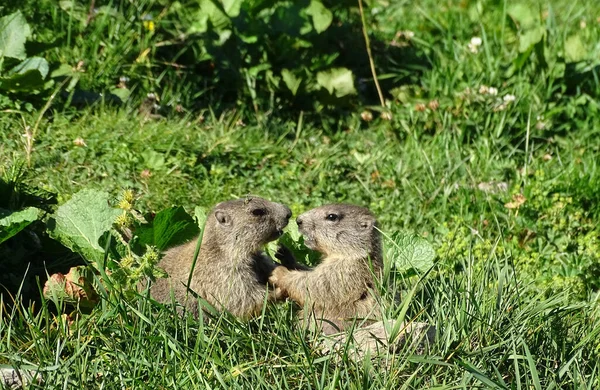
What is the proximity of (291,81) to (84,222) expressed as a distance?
3.02 m

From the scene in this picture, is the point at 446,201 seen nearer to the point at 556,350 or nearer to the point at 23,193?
the point at 556,350

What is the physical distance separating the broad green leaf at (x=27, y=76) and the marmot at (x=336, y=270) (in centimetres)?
223

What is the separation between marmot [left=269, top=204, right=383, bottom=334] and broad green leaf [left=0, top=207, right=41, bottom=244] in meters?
1.31

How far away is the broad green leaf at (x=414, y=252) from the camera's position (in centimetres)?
525

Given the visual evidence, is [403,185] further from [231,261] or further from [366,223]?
[231,261]

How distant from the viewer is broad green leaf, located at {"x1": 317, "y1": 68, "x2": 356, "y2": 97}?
7801 mm

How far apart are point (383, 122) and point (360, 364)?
3873mm

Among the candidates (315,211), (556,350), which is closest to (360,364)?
(556,350)

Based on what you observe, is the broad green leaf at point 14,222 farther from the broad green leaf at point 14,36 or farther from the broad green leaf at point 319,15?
the broad green leaf at point 319,15

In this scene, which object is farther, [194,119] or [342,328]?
[194,119]

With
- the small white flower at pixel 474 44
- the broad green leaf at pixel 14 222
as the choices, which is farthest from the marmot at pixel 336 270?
the small white flower at pixel 474 44

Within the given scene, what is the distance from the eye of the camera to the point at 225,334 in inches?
176

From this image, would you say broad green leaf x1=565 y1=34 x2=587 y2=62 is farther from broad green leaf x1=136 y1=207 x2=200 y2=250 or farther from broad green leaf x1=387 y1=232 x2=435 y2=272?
broad green leaf x1=136 y1=207 x2=200 y2=250

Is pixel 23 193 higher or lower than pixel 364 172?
higher
